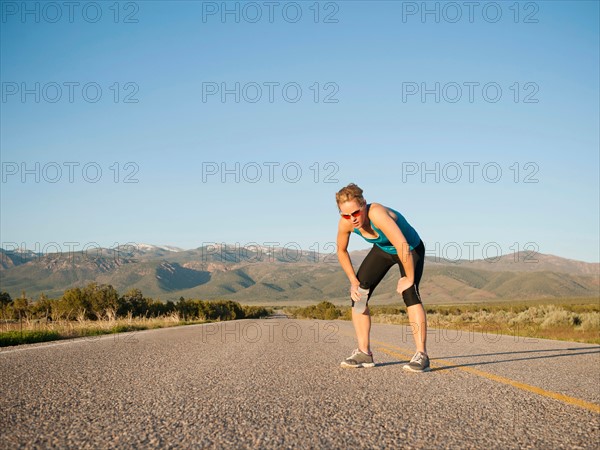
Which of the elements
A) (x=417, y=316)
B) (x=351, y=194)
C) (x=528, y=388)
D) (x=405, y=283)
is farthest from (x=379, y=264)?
(x=528, y=388)

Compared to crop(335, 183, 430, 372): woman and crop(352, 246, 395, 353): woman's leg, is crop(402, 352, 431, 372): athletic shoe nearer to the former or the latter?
crop(335, 183, 430, 372): woman

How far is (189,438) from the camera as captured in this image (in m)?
2.67

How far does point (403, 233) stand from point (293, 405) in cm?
254

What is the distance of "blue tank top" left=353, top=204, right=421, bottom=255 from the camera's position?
547cm

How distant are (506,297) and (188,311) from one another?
→ 13864cm

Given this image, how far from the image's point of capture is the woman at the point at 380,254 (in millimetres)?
5211

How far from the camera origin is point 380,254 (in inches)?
229

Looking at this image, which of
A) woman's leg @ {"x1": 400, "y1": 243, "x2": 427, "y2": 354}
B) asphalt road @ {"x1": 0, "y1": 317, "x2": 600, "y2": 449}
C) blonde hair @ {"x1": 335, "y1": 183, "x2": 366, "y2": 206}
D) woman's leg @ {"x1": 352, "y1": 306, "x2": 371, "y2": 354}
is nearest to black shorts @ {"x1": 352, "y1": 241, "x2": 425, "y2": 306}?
woman's leg @ {"x1": 400, "y1": 243, "x2": 427, "y2": 354}

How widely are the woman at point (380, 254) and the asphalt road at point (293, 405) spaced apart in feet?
0.97

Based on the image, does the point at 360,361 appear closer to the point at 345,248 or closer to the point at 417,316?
the point at 417,316

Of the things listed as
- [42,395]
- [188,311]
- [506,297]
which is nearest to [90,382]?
[42,395]

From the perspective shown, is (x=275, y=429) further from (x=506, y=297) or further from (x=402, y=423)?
(x=506, y=297)

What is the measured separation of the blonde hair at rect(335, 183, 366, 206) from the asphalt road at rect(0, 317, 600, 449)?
1.77 meters

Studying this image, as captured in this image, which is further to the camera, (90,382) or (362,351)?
(362,351)
